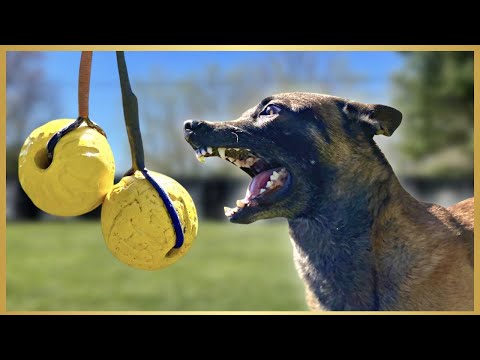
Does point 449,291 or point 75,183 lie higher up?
point 75,183

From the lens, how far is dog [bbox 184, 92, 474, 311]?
9.81 ft

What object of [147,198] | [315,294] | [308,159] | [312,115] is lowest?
[315,294]

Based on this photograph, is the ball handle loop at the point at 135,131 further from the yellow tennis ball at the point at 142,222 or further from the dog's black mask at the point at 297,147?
the dog's black mask at the point at 297,147

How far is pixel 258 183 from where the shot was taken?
308 cm

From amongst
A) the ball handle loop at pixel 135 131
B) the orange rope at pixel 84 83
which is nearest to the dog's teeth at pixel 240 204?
the ball handle loop at pixel 135 131

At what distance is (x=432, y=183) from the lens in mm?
5703

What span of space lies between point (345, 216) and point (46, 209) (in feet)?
4.61

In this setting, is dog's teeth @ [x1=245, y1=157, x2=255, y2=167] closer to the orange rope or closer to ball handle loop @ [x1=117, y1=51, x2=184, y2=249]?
ball handle loop @ [x1=117, y1=51, x2=184, y2=249]

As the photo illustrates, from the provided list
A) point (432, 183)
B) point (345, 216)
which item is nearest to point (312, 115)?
point (345, 216)

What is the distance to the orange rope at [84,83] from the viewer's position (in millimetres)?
2580

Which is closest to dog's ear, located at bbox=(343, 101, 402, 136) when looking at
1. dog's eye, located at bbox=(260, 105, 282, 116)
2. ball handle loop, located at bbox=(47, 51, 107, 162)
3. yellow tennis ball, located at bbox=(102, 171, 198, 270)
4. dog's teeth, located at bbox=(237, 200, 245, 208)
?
dog's eye, located at bbox=(260, 105, 282, 116)

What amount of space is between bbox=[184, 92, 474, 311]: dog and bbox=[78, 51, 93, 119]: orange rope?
519 mm

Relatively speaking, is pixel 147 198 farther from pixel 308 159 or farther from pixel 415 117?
pixel 415 117

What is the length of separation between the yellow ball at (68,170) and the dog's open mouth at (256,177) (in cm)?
61
